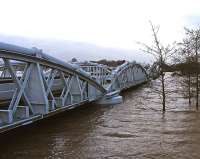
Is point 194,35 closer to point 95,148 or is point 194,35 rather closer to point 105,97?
→ point 105,97

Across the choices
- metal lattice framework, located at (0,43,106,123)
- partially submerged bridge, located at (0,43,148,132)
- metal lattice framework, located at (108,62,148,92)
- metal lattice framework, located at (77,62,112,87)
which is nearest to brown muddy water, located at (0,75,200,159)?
partially submerged bridge, located at (0,43,148,132)

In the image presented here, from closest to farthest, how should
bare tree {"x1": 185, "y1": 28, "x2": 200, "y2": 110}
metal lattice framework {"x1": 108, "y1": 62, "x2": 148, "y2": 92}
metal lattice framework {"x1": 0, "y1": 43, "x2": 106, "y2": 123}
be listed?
metal lattice framework {"x1": 0, "y1": 43, "x2": 106, "y2": 123}, bare tree {"x1": 185, "y1": 28, "x2": 200, "y2": 110}, metal lattice framework {"x1": 108, "y1": 62, "x2": 148, "y2": 92}

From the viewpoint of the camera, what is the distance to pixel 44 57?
15820 millimetres

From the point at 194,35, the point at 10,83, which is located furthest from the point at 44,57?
the point at 194,35

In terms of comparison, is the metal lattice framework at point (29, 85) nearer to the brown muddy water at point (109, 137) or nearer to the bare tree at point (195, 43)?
the brown muddy water at point (109, 137)

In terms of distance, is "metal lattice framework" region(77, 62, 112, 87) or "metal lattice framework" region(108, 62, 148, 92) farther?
"metal lattice framework" region(108, 62, 148, 92)

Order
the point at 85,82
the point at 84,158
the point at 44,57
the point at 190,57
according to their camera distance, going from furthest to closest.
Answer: the point at 190,57 → the point at 85,82 → the point at 44,57 → the point at 84,158

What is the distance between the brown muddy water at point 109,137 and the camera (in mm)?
12625

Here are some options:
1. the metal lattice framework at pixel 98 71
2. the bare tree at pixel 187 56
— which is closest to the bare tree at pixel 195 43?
the bare tree at pixel 187 56

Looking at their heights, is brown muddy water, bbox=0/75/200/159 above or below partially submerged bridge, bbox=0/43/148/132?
below

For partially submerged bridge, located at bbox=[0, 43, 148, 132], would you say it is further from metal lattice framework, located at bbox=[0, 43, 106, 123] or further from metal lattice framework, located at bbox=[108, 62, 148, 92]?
metal lattice framework, located at bbox=[108, 62, 148, 92]

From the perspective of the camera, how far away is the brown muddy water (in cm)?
1262

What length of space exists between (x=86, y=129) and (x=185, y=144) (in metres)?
5.48

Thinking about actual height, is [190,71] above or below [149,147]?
above
